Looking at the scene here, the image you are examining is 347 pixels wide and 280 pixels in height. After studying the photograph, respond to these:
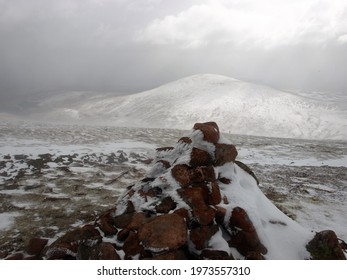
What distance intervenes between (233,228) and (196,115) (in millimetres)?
60654

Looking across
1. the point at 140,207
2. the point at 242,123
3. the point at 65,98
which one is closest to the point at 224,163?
the point at 140,207

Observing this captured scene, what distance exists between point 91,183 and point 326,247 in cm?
1066

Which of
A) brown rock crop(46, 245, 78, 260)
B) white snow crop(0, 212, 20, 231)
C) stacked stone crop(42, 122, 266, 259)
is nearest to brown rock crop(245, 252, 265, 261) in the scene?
stacked stone crop(42, 122, 266, 259)

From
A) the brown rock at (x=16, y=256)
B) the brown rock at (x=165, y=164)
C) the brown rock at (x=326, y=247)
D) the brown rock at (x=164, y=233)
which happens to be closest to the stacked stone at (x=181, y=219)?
the brown rock at (x=164, y=233)

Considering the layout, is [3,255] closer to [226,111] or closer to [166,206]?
[166,206]

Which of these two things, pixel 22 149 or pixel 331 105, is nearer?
pixel 22 149

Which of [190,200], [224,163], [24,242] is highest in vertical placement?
[224,163]

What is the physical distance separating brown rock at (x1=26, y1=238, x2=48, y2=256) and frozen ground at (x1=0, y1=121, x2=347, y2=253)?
2.17ft

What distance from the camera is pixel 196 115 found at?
66.9 m

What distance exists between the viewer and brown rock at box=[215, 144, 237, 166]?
8422 millimetres

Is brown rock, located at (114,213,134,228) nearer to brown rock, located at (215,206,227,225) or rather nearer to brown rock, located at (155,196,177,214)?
brown rock, located at (155,196,177,214)

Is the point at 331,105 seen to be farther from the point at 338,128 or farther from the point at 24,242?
the point at 24,242

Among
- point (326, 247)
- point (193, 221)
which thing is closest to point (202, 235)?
point (193, 221)

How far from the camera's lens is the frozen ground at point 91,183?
9.91 m
